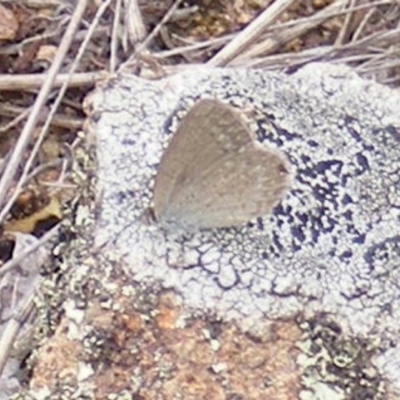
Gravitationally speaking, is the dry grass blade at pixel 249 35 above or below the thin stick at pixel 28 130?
above

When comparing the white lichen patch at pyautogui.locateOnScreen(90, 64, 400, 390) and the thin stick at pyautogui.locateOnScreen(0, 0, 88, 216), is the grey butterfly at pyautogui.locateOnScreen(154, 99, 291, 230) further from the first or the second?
the thin stick at pyautogui.locateOnScreen(0, 0, 88, 216)

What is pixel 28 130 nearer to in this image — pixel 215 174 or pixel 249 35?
pixel 249 35

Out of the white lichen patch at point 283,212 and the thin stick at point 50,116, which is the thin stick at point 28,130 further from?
the white lichen patch at point 283,212

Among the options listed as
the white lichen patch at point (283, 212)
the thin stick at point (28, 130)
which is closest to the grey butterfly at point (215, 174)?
the white lichen patch at point (283, 212)

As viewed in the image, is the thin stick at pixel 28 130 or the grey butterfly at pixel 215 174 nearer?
the grey butterfly at pixel 215 174

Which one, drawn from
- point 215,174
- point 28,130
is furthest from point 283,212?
point 28,130

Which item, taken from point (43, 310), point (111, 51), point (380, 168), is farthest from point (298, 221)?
point (111, 51)

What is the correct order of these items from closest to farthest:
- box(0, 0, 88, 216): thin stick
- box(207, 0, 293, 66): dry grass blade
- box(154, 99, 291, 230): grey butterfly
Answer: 1. box(154, 99, 291, 230): grey butterfly
2. box(0, 0, 88, 216): thin stick
3. box(207, 0, 293, 66): dry grass blade

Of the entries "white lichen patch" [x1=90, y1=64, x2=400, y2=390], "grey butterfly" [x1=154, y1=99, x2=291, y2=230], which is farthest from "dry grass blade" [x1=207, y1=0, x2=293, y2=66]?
"grey butterfly" [x1=154, y1=99, x2=291, y2=230]
